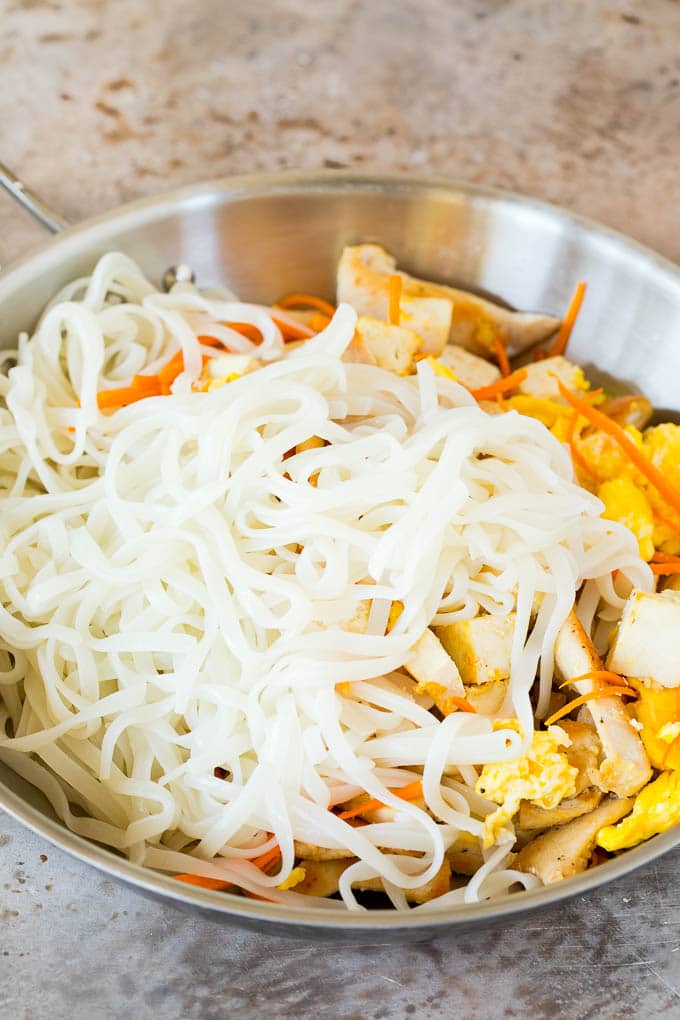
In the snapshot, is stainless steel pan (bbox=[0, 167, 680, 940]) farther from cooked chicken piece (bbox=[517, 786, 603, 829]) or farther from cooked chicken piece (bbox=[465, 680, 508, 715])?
cooked chicken piece (bbox=[517, 786, 603, 829])

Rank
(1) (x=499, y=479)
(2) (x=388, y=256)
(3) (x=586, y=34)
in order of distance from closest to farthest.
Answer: (1) (x=499, y=479) → (2) (x=388, y=256) → (3) (x=586, y=34)

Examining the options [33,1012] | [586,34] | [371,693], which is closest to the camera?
[33,1012]

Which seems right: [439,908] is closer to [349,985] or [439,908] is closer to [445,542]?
[349,985]

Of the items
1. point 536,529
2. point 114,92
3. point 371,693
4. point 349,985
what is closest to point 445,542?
point 536,529

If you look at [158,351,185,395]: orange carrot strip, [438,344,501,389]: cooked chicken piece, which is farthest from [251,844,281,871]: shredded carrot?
[438,344,501,389]: cooked chicken piece

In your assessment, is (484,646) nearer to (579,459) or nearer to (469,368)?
(579,459)

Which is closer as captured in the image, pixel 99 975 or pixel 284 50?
pixel 99 975

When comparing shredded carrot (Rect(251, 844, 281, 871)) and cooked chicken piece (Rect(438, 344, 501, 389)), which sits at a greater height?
cooked chicken piece (Rect(438, 344, 501, 389))
